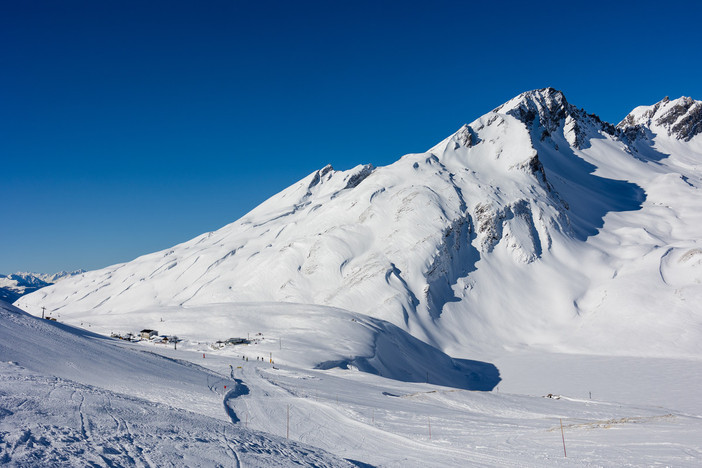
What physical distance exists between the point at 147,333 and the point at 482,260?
263 feet

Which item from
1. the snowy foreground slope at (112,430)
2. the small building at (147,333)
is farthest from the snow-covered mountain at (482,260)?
the snowy foreground slope at (112,430)

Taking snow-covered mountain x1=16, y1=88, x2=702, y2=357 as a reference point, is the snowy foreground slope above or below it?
below

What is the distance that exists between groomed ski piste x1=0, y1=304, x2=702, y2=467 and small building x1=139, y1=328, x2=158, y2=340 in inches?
786

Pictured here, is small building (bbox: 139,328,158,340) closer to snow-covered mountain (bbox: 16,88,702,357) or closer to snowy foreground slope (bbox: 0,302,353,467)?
snow-covered mountain (bbox: 16,88,702,357)

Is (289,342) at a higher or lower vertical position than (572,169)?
lower

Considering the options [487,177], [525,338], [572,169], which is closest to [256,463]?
[525,338]

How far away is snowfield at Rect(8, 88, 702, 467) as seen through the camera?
1831 cm

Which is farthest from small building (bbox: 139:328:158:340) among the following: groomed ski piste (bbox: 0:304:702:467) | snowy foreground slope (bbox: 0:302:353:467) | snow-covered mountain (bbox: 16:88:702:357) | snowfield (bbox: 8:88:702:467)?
snowy foreground slope (bbox: 0:302:353:467)

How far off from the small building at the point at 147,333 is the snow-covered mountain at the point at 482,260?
27.5 ft

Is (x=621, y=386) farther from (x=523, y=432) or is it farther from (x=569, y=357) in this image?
(x=523, y=432)

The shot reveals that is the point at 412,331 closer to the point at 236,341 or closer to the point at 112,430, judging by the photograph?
the point at 236,341

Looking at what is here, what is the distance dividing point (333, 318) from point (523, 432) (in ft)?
183

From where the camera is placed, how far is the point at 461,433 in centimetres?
2369

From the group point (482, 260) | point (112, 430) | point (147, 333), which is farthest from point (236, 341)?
→ point (482, 260)
